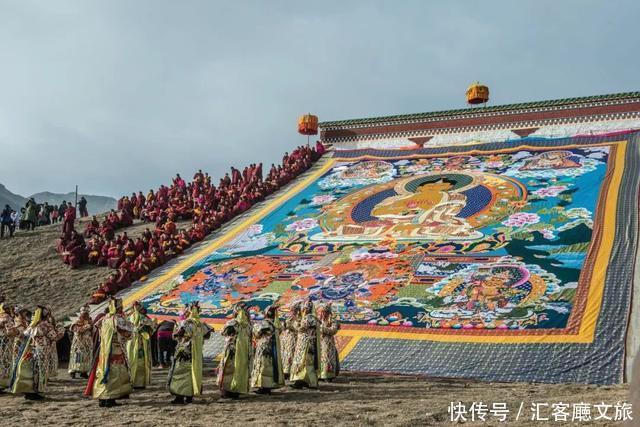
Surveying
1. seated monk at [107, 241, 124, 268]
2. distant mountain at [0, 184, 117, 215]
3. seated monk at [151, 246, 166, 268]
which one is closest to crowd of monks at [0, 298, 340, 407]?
seated monk at [151, 246, 166, 268]

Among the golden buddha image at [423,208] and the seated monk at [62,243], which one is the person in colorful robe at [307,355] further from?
the seated monk at [62,243]

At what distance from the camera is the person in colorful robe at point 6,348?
911 centimetres

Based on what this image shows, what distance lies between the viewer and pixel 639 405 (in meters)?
3.76

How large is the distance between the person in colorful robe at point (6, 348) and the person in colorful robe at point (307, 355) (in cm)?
378

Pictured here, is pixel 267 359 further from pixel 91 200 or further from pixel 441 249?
pixel 91 200

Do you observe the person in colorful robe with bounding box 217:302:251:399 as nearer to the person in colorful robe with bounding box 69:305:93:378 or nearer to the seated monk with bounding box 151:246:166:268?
the person in colorful robe with bounding box 69:305:93:378

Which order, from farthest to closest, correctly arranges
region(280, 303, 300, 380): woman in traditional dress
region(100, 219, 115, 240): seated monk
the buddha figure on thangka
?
region(100, 219, 115, 240): seated monk, the buddha figure on thangka, region(280, 303, 300, 380): woman in traditional dress

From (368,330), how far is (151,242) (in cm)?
845

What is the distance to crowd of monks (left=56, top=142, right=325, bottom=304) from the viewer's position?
57.4 feet

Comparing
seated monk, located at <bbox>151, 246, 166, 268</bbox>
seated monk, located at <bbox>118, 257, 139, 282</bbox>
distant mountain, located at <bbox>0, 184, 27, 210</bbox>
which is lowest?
seated monk, located at <bbox>118, 257, 139, 282</bbox>

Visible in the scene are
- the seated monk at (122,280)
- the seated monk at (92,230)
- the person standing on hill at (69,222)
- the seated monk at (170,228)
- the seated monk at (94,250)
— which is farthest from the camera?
the seated monk at (92,230)

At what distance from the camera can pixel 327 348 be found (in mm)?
9617

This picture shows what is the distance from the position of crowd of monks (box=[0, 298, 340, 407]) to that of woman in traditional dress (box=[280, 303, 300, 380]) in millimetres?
14

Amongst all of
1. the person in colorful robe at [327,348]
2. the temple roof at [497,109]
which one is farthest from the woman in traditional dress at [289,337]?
the temple roof at [497,109]
